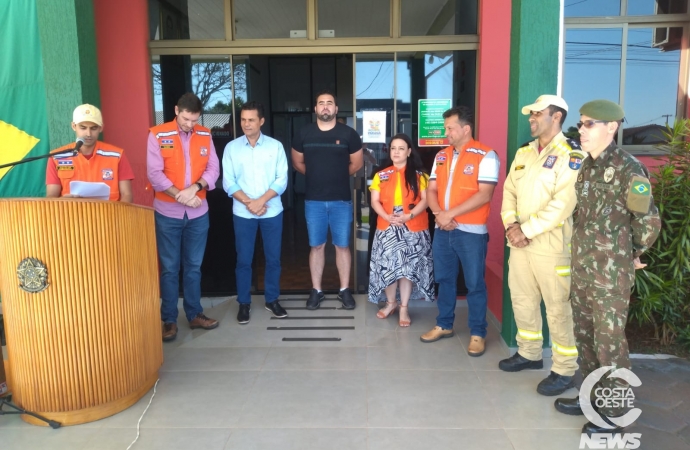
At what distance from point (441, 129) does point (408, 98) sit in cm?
41

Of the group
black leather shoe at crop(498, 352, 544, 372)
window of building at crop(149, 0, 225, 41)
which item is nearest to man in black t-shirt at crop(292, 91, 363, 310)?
window of building at crop(149, 0, 225, 41)

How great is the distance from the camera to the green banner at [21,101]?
3748mm

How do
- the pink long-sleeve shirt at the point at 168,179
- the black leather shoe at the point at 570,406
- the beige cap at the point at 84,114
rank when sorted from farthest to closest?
the pink long-sleeve shirt at the point at 168,179, the beige cap at the point at 84,114, the black leather shoe at the point at 570,406

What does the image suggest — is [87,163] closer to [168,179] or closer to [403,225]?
[168,179]

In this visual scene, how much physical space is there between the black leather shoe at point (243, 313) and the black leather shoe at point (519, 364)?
2.07 metres

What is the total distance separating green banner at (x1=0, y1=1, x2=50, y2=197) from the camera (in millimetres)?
3748

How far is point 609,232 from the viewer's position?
2.43 meters

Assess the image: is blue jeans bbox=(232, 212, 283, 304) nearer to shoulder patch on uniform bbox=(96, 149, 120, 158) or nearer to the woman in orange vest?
the woman in orange vest

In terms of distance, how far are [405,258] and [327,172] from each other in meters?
0.99

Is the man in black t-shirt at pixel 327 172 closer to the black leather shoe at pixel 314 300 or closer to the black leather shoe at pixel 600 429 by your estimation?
the black leather shoe at pixel 314 300

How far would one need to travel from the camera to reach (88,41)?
12.3 ft

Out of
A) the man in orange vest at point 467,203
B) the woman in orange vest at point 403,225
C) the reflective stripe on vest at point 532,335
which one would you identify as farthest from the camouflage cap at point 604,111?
the woman in orange vest at point 403,225

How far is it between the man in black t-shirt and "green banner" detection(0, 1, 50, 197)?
200 centimetres

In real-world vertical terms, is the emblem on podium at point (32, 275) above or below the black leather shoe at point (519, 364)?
above
